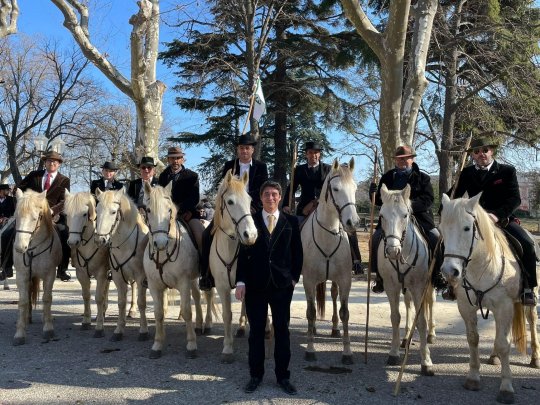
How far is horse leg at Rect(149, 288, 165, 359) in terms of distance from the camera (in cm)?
622

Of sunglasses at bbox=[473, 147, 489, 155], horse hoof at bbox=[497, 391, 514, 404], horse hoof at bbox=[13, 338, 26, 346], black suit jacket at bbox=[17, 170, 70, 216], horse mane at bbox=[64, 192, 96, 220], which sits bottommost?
horse hoof at bbox=[497, 391, 514, 404]

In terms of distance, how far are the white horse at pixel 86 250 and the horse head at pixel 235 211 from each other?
226 centimetres

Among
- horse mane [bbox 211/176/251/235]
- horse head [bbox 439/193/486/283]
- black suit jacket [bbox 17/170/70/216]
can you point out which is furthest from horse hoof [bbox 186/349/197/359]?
black suit jacket [bbox 17/170/70/216]

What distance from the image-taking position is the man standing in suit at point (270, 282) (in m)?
4.97

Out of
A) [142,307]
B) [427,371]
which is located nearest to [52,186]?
[142,307]

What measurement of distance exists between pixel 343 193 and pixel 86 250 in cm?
422

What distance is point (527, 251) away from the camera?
5.40m

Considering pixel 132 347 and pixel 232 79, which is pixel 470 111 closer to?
pixel 232 79

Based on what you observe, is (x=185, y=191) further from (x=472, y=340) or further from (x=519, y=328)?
(x=519, y=328)

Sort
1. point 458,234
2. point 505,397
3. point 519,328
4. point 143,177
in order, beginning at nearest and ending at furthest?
point 458,234 < point 505,397 < point 519,328 < point 143,177

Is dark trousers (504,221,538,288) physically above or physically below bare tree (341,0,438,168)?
below

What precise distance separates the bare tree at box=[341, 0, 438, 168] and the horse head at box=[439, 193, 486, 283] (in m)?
5.54

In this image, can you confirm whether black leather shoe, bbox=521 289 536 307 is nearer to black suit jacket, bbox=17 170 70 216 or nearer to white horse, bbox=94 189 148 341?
Answer: white horse, bbox=94 189 148 341

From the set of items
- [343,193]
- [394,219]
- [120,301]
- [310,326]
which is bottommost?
[310,326]
